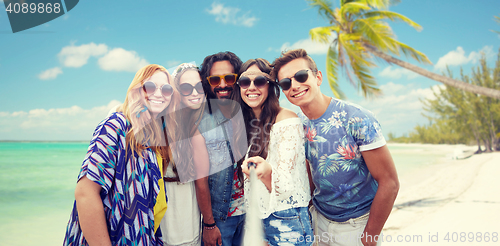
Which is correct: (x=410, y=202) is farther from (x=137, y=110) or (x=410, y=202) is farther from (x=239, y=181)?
(x=137, y=110)

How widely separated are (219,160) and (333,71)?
13.1 meters

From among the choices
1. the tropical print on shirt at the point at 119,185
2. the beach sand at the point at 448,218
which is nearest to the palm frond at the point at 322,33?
the beach sand at the point at 448,218

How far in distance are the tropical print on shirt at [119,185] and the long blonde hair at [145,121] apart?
69mm

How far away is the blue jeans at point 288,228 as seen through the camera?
6.17ft

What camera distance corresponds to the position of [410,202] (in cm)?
1009

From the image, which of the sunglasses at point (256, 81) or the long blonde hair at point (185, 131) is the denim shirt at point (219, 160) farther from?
the sunglasses at point (256, 81)

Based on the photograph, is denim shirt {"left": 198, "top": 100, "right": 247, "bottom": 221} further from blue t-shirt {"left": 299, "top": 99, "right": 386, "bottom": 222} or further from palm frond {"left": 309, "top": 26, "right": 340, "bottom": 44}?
palm frond {"left": 309, "top": 26, "right": 340, "bottom": 44}

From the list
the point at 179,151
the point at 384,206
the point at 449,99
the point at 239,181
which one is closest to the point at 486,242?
the point at 384,206

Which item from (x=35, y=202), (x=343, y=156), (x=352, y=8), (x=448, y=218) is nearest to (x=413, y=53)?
(x=352, y=8)

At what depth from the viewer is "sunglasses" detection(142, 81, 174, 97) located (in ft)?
7.17

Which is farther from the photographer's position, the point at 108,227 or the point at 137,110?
the point at 137,110

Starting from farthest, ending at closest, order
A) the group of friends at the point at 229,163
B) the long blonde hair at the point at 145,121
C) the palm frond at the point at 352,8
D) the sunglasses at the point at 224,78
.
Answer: the palm frond at the point at 352,8
the sunglasses at the point at 224,78
the long blonde hair at the point at 145,121
the group of friends at the point at 229,163

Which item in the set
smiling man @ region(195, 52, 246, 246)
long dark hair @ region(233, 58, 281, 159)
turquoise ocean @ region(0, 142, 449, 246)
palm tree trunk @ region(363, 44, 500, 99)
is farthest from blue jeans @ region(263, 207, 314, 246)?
palm tree trunk @ region(363, 44, 500, 99)

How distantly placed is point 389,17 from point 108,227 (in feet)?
48.3
